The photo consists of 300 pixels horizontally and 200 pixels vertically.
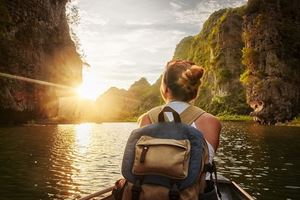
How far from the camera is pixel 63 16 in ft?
239

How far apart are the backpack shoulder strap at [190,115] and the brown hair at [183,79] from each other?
204 mm

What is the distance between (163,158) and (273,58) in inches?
3089

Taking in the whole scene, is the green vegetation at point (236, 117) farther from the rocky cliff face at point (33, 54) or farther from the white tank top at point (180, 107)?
the white tank top at point (180, 107)

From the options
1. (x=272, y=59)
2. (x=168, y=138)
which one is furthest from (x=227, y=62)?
(x=168, y=138)

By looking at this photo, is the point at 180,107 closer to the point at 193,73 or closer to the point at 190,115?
the point at 190,115

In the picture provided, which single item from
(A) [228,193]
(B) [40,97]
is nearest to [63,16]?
(B) [40,97]

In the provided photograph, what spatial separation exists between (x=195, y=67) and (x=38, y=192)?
1213 centimetres

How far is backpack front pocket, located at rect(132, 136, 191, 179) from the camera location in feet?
13.3

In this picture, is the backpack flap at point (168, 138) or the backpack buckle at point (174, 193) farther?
the backpack flap at point (168, 138)

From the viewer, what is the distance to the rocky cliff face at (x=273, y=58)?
76375mm

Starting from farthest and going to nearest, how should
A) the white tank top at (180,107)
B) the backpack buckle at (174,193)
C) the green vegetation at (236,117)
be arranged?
1. the green vegetation at (236,117)
2. the white tank top at (180,107)
3. the backpack buckle at (174,193)

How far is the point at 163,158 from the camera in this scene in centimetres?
409

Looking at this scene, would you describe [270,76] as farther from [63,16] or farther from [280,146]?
[280,146]

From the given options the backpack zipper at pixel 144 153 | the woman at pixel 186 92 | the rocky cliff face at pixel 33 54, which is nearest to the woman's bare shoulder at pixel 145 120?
the woman at pixel 186 92
